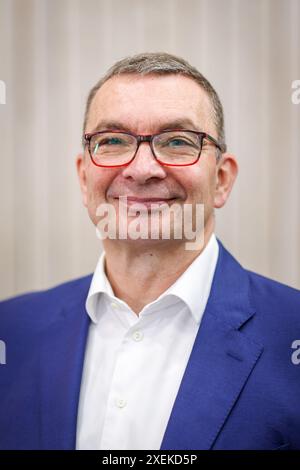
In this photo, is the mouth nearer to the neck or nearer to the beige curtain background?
the neck

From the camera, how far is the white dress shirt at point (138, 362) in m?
0.98

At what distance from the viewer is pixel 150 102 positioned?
1.00m

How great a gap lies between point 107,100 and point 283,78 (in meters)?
0.62

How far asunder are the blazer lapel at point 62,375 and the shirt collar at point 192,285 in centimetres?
6

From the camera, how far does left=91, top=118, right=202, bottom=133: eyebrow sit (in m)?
1.01

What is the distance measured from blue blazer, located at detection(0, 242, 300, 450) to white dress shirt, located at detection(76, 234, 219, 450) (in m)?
0.03

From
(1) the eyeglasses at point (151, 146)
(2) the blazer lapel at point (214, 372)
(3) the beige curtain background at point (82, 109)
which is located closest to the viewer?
(2) the blazer lapel at point (214, 372)

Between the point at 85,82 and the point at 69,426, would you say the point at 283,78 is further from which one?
the point at 69,426

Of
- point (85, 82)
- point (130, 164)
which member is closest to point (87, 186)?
point (130, 164)

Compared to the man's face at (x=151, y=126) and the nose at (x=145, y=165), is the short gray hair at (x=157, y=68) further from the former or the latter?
the nose at (x=145, y=165)

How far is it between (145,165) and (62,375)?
541 millimetres

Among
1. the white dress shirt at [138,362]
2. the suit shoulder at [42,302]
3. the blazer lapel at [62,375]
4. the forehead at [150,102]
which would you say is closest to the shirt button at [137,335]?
the white dress shirt at [138,362]

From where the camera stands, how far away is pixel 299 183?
1396 mm

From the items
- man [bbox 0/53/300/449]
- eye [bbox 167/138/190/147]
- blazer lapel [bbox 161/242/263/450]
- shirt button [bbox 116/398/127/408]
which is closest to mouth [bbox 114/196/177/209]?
man [bbox 0/53/300/449]
